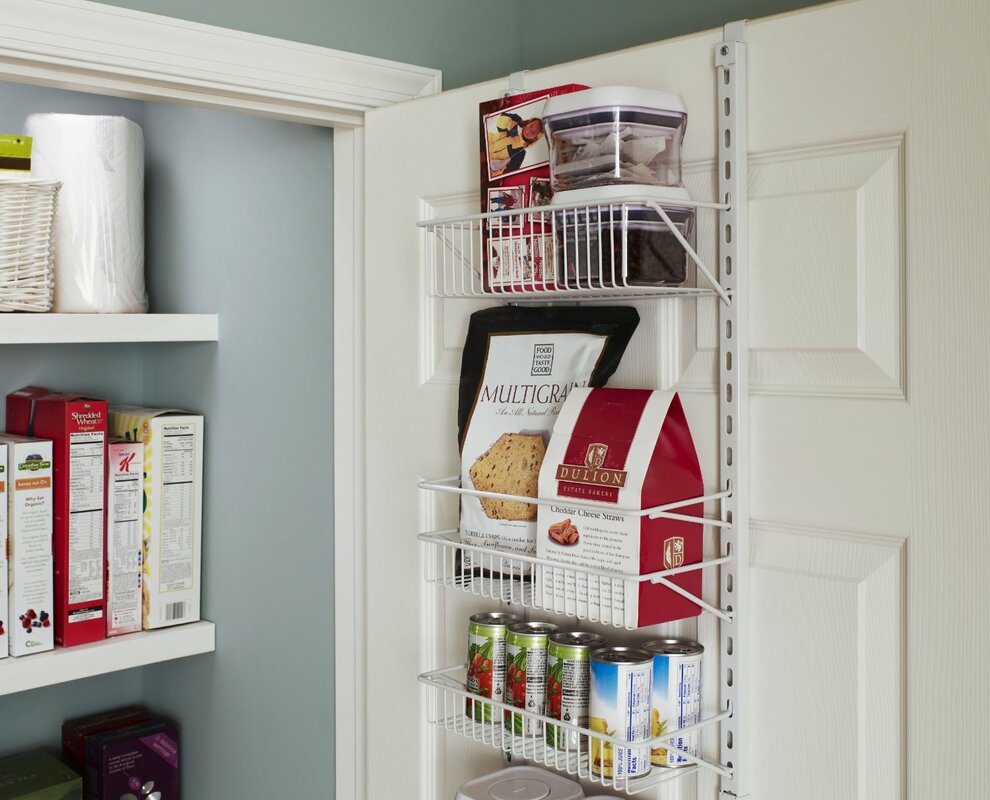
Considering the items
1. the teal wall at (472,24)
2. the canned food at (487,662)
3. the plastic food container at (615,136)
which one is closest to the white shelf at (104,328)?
the teal wall at (472,24)

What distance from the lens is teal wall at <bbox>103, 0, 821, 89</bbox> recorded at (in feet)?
4.32

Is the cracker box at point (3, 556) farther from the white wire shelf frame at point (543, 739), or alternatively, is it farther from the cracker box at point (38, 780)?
the white wire shelf frame at point (543, 739)

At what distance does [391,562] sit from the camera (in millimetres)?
1464

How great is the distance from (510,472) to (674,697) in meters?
0.30

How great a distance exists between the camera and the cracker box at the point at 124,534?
1852mm

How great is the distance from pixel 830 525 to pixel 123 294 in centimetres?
135

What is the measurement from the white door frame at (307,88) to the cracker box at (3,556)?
58 cm

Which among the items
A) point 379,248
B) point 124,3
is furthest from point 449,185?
point 124,3

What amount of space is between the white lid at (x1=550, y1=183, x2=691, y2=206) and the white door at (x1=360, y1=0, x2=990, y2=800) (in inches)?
3.7

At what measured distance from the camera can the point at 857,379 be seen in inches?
38.9

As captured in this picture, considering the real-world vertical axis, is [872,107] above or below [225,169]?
below

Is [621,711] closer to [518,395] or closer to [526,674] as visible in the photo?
[526,674]

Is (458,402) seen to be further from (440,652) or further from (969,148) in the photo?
(969,148)

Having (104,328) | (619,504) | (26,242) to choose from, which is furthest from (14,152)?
(619,504)
